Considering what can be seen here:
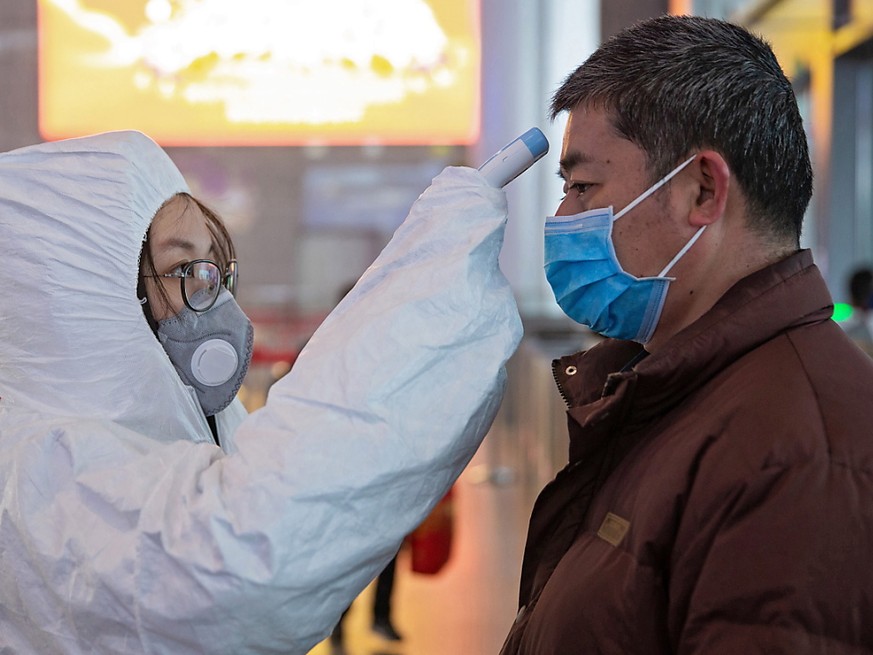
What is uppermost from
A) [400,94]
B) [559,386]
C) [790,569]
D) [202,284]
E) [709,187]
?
[400,94]

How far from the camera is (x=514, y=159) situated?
130cm

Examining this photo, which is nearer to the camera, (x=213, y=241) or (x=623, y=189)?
(x=623, y=189)

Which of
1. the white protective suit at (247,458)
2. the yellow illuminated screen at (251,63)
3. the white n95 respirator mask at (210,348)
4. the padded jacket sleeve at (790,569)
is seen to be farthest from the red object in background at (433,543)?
the yellow illuminated screen at (251,63)

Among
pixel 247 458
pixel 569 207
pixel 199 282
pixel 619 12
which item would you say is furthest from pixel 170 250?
pixel 619 12

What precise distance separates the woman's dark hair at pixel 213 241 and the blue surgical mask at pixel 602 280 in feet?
1.78

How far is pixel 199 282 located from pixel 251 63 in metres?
5.12

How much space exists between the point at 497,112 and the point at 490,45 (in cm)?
51

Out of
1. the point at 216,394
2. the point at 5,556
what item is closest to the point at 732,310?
the point at 216,394

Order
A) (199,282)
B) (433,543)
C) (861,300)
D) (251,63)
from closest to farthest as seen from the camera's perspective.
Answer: (199,282) → (433,543) → (861,300) → (251,63)

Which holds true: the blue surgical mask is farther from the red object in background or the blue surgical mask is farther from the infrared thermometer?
the red object in background

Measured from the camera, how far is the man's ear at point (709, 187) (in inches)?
46.0

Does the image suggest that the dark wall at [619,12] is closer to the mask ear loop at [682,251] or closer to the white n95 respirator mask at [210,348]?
the white n95 respirator mask at [210,348]

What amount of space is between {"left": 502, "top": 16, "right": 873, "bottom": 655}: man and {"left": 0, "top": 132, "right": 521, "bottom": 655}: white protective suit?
0.15 m

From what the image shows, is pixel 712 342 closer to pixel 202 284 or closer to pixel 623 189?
pixel 623 189
